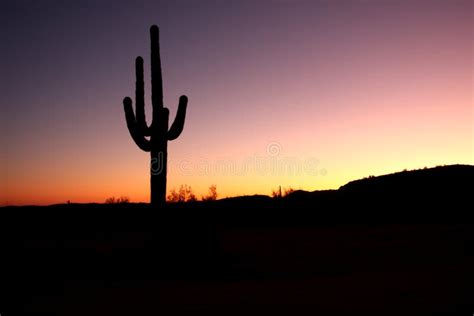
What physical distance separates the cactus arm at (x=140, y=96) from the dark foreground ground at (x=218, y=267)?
7.17 feet

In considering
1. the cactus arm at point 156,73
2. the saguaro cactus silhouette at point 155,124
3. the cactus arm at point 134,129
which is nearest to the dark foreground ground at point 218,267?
the saguaro cactus silhouette at point 155,124

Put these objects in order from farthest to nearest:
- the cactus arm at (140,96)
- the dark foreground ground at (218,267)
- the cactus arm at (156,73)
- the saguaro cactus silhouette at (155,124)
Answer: the cactus arm at (156,73) < the cactus arm at (140,96) < the saguaro cactus silhouette at (155,124) < the dark foreground ground at (218,267)

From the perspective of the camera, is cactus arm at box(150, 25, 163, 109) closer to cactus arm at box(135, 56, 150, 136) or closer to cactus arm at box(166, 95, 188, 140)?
cactus arm at box(135, 56, 150, 136)

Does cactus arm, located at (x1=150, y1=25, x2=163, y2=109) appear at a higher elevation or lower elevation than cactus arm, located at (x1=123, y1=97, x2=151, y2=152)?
higher

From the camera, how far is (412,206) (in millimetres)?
21969

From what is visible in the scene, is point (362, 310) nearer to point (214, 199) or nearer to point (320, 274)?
point (320, 274)

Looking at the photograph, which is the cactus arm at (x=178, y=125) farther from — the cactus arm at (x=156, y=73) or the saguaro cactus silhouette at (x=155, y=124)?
the cactus arm at (x=156, y=73)

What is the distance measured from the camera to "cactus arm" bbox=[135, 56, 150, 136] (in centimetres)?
1148

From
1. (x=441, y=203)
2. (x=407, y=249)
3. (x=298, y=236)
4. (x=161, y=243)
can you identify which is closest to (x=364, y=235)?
(x=298, y=236)

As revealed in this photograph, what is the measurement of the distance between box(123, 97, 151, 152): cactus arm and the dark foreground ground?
1663 mm

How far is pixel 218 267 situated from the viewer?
31.9 ft

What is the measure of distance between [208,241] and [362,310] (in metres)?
5.34

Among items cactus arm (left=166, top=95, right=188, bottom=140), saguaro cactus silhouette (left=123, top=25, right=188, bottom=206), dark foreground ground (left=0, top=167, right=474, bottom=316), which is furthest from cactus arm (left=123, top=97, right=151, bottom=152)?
dark foreground ground (left=0, top=167, right=474, bottom=316)

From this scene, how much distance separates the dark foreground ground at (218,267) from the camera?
6293 mm
